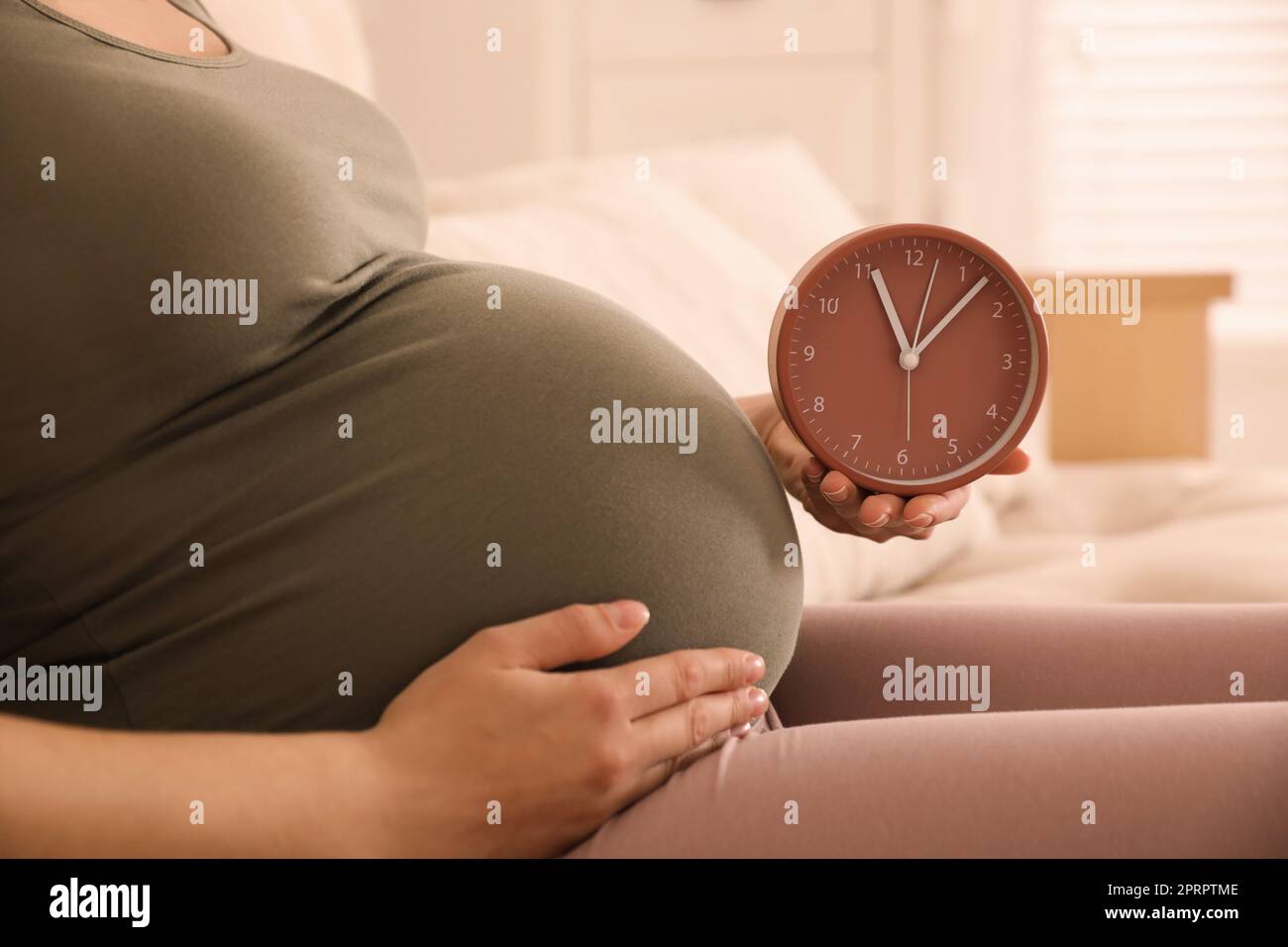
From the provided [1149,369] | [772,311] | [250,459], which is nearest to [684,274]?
[772,311]

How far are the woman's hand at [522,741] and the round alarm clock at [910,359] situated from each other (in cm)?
21

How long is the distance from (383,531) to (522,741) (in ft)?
0.43

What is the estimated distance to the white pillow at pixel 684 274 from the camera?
3.85ft

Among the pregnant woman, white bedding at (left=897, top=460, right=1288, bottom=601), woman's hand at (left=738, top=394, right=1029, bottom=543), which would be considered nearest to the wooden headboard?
white bedding at (left=897, top=460, right=1288, bottom=601)

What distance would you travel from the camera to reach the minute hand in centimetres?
76

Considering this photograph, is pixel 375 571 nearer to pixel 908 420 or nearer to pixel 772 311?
pixel 908 420

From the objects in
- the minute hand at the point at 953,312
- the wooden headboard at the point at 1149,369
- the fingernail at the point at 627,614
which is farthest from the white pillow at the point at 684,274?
the wooden headboard at the point at 1149,369

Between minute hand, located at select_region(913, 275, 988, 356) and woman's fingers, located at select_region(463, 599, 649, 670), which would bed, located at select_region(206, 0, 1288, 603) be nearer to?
minute hand, located at select_region(913, 275, 988, 356)

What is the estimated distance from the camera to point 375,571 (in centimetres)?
63

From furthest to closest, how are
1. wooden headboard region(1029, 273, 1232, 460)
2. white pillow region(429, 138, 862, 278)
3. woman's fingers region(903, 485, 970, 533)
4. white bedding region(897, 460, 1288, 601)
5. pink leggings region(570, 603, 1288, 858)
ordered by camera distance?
1. wooden headboard region(1029, 273, 1232, 460)
2. white pillow region(429, 138, 862, 278)
3. white bedding region(897, 460, 1288, 601)
4. woman's fingers region(903, 485, 970, 533)
5. pink leggings region(570, 603, 1288, 858)

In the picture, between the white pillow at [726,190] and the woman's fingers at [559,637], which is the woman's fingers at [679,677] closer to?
the woman's fingers at [559,637]

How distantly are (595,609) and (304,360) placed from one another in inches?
8.5
